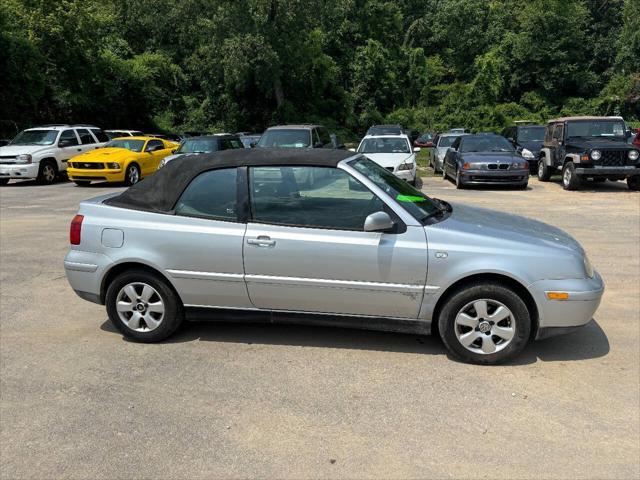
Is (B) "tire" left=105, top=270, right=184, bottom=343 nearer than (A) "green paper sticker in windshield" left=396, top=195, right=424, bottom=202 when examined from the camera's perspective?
No

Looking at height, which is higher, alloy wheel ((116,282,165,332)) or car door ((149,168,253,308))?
car door ((149,168,253,308))

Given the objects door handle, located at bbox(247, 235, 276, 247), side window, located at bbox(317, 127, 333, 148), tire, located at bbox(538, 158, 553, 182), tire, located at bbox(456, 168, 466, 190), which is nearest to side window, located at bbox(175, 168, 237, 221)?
door handle, located at bbox(247, 235, 276, 247)

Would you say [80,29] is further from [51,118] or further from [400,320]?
[400,320]

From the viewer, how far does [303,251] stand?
4.58m

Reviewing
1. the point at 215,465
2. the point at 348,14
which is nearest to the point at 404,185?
the point at 215,465

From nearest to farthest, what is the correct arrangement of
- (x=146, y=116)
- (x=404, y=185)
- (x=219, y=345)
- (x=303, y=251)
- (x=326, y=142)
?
(x=303, y=251)
(x=219, y=345)
(x=404, y=185)
(x=326, y=142)
(x=146, y=116)

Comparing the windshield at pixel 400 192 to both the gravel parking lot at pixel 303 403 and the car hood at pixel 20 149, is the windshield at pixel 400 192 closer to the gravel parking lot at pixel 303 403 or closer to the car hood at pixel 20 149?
the gravel parking lot at pixel 303 403

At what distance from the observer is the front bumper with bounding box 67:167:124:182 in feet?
55.4

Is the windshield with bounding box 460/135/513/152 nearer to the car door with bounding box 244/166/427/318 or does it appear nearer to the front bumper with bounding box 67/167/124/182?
the front bumper with bounding box 67/167/124/182

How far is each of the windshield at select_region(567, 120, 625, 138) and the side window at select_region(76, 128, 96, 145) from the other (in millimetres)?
15154

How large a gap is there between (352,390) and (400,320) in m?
0.75

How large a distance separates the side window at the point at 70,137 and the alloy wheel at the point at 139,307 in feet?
51.5

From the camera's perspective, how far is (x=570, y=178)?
50.8ft

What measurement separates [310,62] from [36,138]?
28371 millimetres
